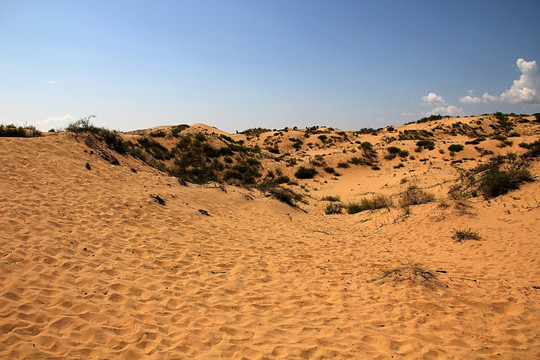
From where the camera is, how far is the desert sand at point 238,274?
399 cm

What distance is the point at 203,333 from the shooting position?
418 centimetres

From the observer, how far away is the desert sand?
3.99 m

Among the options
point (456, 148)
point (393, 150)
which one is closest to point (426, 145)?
point (456, 148)

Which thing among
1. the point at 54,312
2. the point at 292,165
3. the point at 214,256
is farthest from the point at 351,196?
the point at 54,312

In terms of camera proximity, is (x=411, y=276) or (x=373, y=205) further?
(x=373, y=205)

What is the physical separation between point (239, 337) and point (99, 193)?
7.79 metres

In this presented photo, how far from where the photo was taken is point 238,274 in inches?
255

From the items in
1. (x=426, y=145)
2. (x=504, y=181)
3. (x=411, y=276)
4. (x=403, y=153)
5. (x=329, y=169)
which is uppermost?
(x=426, y=145)

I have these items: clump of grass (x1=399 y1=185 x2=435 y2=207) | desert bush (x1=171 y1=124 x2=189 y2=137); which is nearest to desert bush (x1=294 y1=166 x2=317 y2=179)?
desert bush (x1=171 y1=124 x2=189 y2=137)

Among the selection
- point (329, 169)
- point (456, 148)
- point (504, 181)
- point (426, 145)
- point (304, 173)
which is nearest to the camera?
point (504, 181)

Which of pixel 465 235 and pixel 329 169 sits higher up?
pixel 329 169

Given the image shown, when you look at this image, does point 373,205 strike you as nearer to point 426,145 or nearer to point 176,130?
point 426,145

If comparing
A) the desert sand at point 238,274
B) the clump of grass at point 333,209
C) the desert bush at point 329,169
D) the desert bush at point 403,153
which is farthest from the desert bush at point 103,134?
the desert bush at point 403,153

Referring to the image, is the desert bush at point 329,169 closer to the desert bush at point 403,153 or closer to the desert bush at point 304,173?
the desert bush at point 304,173
